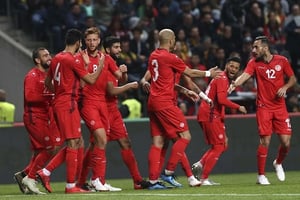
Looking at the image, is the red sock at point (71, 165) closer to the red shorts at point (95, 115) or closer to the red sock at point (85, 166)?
the red shorts at point (95, 115)

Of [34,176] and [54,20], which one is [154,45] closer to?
[54,20]

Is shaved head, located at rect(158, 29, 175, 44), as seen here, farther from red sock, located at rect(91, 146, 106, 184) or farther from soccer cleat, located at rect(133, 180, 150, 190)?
soccer cleat, located at rect(133, 180, 150, 190)

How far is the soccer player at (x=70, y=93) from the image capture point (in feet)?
56.0

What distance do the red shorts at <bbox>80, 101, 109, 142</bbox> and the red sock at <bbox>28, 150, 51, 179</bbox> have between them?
115 centimetres

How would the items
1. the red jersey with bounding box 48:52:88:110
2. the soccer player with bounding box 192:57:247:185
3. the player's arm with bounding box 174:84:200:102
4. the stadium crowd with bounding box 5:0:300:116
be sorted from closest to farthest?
1. the red jersey with bounding box 48:52:88:110
2. the player's arm with bounding box 174:84:200:102
3. the soccer player with bounding box 192:57:247:185
4. the stadium crowd with bounding box 5:0:300:116

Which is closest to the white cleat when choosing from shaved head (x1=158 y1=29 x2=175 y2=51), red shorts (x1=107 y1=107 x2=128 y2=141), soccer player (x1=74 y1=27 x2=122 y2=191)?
red shorts (x1=107 y1=107 x2=128 y2=141)

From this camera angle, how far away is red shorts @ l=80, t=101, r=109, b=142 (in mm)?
17453

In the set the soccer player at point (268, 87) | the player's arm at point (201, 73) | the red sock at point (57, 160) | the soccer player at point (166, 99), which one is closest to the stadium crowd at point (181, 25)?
the soccer player at point (268, 87)

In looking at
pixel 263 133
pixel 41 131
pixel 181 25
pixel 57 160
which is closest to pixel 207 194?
pixel 57 160

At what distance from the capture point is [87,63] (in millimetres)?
17656

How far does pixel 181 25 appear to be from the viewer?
2922cm

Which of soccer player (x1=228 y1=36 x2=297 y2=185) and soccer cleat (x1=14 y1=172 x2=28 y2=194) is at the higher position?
soccer player (x1=228 y1=36 x2=297 y2=185)

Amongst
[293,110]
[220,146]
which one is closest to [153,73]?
[220,146]

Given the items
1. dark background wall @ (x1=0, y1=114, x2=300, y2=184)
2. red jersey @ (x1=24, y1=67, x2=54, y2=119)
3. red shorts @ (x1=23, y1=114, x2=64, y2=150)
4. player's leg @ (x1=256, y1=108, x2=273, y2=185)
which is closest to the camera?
red jersey @ (x1=24, y1=67, x2=54, y2=119)
